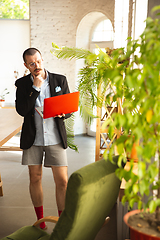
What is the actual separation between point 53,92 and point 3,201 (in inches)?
66.8

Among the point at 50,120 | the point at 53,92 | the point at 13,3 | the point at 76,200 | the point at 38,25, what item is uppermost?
the point at 13,3

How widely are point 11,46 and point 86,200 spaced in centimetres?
675

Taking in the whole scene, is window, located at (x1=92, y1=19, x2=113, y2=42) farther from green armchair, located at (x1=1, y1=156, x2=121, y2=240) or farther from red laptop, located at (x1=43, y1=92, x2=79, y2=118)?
green armchair, located at (x1=1, y1=156, x2=121, y2=240)

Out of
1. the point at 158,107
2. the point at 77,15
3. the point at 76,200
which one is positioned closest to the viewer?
the point at 158,107

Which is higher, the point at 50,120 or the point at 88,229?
the point at 50,120

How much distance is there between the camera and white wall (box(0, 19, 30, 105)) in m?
7.13

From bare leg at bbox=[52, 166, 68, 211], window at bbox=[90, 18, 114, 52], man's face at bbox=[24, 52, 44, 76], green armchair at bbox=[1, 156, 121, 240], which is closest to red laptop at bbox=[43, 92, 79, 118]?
man's face at bbox=[24, 52, 44, 76]

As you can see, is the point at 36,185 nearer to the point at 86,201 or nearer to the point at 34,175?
the point at 34,175

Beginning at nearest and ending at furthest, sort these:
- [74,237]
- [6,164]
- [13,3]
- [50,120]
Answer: [74,237] < [50,120] < [6,164] < [13,3]

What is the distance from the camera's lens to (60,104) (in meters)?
2.07

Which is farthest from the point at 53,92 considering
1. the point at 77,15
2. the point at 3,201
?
the point at 77,15

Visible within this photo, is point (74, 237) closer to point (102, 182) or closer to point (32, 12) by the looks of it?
point (102, 182)

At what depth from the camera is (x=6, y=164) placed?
456 centimetres

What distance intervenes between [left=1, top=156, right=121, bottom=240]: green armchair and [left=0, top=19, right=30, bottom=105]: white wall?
6.39m
